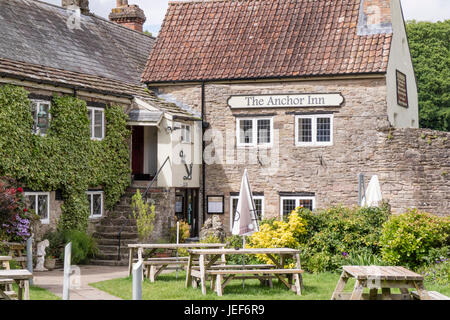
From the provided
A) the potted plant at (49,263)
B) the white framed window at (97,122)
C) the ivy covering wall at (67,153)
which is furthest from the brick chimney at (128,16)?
the potted plant at (49,263)

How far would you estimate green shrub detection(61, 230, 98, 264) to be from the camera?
68.0 feet

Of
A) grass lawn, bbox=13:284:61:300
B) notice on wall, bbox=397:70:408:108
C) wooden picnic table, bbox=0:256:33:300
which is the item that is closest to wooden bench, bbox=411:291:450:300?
wooden picnic table, bbox=0:256:33:300

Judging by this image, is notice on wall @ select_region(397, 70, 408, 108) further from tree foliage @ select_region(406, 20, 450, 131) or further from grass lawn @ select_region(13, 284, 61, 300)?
grass lawn @ select_region(13, 284, 61, 300)

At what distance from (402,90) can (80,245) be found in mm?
13292

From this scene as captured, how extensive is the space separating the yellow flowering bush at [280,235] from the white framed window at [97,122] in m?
7.10

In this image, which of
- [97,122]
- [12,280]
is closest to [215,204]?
[97,122]

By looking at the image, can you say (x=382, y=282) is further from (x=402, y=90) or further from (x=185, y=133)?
(x=402, y=90)

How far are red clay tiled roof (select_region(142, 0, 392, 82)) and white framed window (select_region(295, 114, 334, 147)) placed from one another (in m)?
1.48

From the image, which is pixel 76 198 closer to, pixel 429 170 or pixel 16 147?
pixel 16 147

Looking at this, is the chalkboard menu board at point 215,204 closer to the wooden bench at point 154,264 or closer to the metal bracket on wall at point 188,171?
the metal bracket on wall at point 188,171

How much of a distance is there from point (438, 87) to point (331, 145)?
19.8 m

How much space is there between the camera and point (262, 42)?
27156mm

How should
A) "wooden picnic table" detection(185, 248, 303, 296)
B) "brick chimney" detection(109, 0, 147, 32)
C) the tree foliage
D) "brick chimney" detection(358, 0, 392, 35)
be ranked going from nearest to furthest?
"wooden picnic table" detection(185, 248, 303, 296)
"brick chimney" detection(358, 0, 392, 35)
"brick chimney" detection(109, 0, 147, 32)
the tree foliage
